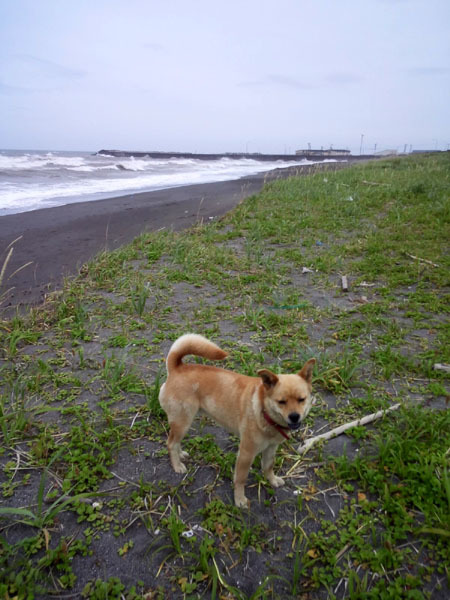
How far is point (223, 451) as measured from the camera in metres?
2.92

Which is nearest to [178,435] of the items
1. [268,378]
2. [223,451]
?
[223,451]

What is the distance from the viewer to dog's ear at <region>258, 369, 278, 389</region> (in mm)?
2266

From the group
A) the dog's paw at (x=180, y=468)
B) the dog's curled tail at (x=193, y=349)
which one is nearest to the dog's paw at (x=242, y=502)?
the dog's paw at (x=180, y=468)

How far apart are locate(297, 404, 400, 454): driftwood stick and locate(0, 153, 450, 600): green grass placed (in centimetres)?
5

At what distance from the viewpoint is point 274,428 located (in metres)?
2.42

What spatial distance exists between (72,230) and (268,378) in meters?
9.92

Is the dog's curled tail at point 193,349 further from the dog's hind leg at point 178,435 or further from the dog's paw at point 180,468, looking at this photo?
the dog's paw at point 180,468

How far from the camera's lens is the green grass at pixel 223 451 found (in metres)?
2.01

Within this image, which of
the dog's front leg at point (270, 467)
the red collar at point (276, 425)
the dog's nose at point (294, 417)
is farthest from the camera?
the dog's front leg at point (270, 467)

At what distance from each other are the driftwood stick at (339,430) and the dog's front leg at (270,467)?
325 millimetres

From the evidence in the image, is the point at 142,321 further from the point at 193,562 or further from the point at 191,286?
the point at 193,562

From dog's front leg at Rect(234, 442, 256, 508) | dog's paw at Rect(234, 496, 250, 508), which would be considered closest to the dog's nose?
dog's front leg at Rect(234, 442, 256, 508)

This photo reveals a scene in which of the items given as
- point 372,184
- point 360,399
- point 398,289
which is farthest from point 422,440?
point 372,184

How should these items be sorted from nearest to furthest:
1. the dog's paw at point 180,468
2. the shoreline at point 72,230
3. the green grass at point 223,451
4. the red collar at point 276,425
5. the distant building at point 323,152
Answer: the green grass at point 223,451, the red collar at point 276,425, the dog's paw at point 180,468, the shoreline at point 72,230, the distant building at point 323,152
